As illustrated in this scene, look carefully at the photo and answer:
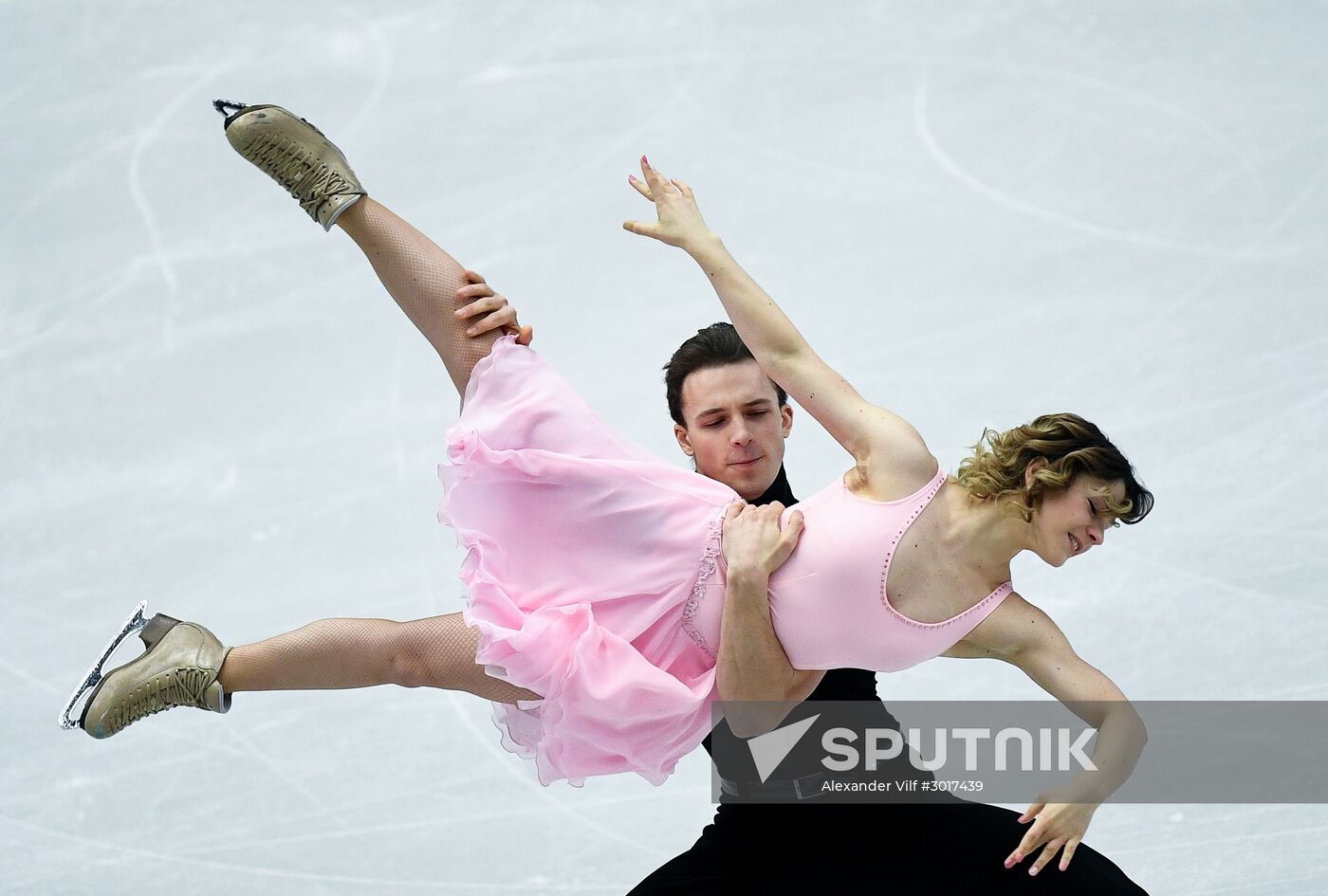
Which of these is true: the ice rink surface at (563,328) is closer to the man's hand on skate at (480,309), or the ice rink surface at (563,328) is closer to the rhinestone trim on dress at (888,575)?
the rhinestone trim on dress at (888,575)

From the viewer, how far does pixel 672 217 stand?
11.3ft

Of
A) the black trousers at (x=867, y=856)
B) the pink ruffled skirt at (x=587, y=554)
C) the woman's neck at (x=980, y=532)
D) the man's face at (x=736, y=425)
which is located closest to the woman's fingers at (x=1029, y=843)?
the black trousers at (x=867, y=856)

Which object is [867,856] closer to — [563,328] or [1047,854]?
[1047,854]

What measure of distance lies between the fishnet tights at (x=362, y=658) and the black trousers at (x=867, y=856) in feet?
1.80

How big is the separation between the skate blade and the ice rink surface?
81cm

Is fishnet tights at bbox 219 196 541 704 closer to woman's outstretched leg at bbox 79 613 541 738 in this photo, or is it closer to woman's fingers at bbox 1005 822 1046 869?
woman's outstretched leg at bbox 79 613 541 738

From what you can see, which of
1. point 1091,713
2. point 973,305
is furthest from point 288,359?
point 1091,713

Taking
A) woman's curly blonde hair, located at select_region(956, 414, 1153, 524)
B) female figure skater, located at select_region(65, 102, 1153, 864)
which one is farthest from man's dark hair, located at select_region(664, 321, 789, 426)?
woman's curly blonde hair, located at select_region(956, 414, 1153, 524)

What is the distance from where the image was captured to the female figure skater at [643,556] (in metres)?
3.25

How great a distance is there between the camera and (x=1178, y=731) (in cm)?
443

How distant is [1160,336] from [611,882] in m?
2.91

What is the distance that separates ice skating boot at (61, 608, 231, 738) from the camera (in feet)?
11.3

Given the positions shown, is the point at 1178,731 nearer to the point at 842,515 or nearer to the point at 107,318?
the point at 842,515

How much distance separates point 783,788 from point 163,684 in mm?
1328
